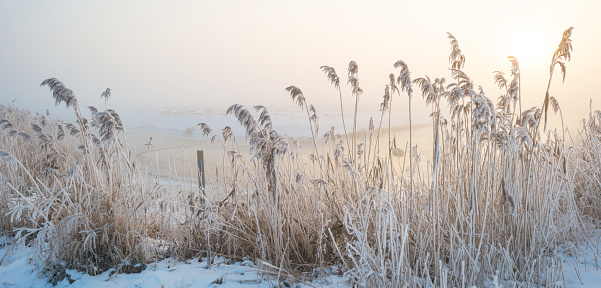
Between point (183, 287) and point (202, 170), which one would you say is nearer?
point (183, 287)

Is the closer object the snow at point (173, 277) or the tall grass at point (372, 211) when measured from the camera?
the tall grass at point (372, 211)

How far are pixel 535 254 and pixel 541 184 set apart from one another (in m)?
0.58

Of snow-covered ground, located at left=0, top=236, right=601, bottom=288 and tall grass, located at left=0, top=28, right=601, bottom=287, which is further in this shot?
snow-covered ground, located at left=0, top=236, right=601, bottom=288

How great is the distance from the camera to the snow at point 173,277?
9.75 feet

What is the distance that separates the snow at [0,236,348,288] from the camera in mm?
2973

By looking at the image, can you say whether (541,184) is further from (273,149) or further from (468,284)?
(273,149)

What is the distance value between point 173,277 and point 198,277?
0.63ft

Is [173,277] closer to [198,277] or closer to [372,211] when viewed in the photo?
[198,277]

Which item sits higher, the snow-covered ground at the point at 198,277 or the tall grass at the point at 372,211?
the tall grass at the point at 372,211

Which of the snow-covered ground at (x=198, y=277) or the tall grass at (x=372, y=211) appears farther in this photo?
the snow-covered ground at (x=198, y=277)

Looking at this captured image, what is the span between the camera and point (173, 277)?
10.2 ft

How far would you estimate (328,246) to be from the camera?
10.8ft

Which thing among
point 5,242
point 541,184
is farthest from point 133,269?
point 541,184

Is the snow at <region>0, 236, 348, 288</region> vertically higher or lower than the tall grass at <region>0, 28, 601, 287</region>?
lower
